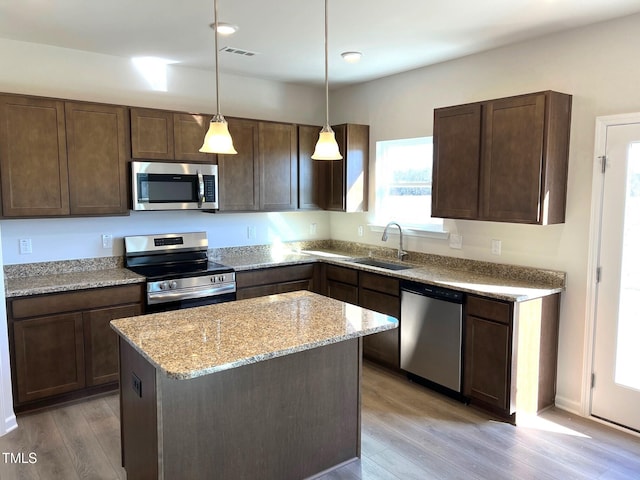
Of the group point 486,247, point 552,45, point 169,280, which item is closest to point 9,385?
point 169,280

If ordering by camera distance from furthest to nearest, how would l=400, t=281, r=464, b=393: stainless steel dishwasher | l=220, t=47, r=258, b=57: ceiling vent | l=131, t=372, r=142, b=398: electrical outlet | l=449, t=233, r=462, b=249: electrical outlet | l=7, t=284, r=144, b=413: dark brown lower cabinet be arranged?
l=449, t=233, r=462, b=249: electrical outlet, l=220, t=47, r=258, b=57: ceiling vent, l=400, t=281, r=464, b=393: stainless steel dishwasher, l=7, t=284, r=144, b=413: dark brown lower cabinet, l=131, t=372, r=142, b=398: electrical outlet

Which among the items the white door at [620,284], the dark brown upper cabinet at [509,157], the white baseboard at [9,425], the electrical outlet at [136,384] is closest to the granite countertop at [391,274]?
the white door at [620,284]

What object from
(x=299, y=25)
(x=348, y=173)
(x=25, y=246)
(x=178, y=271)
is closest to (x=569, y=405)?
(x=348, y=173)

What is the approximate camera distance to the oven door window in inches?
150

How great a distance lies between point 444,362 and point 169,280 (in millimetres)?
2226

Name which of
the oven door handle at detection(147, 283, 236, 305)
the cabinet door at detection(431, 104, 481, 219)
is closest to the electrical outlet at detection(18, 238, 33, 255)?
the oven door handle at detection(147, 283, 236, 305)

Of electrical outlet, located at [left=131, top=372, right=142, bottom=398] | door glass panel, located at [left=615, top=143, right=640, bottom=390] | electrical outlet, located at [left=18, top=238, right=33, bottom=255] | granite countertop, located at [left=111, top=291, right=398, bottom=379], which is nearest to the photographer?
granite countertop, located at [left=111, top=291, right=398, bottom=379]

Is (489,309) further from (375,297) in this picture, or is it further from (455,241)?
(375,297)

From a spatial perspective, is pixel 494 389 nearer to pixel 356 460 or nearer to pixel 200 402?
pixel 356 460

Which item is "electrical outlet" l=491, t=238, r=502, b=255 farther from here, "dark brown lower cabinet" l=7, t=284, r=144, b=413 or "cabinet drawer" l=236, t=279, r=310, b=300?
"dark brown lower cabinet" l=7, t=284, r=144, b=413

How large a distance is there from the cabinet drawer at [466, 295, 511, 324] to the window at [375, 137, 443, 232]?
42.1 inches

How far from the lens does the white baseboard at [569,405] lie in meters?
3.34

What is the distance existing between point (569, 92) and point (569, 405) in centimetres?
224

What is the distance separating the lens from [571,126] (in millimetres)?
3266
